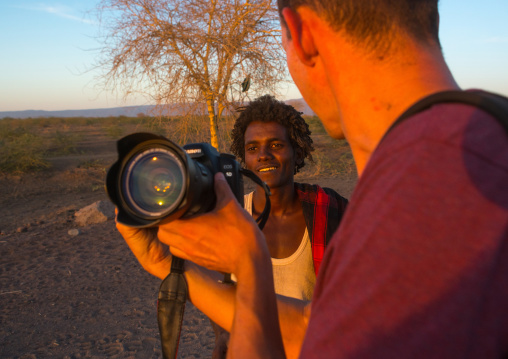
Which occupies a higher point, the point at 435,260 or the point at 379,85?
the point at 379,85

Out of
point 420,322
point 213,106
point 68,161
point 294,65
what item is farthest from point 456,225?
point 68,161

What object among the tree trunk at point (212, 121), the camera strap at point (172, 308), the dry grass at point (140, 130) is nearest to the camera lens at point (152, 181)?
the camera strap at point (172, 308)

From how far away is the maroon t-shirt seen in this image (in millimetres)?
554

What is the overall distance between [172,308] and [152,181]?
0.49 metres

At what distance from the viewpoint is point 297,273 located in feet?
7.45

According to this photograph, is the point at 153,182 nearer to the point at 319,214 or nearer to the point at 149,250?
the point at 149,250

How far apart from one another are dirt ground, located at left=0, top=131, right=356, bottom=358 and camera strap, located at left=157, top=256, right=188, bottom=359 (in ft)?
6.86

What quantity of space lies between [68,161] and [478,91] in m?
14.6

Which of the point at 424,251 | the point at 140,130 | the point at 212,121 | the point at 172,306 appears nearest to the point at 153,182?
the point at 172,306

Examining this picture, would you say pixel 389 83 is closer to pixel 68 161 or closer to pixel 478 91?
pixel 478 91

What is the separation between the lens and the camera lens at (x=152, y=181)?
1.18 meters

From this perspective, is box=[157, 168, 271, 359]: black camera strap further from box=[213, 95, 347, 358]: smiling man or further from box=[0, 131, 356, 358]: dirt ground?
box=[0, 131, 356, 358]: dirt ground

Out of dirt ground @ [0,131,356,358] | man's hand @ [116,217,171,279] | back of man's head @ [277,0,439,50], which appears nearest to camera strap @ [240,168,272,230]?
man's hand @ [116,217,171,279]

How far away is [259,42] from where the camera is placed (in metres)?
7.42
